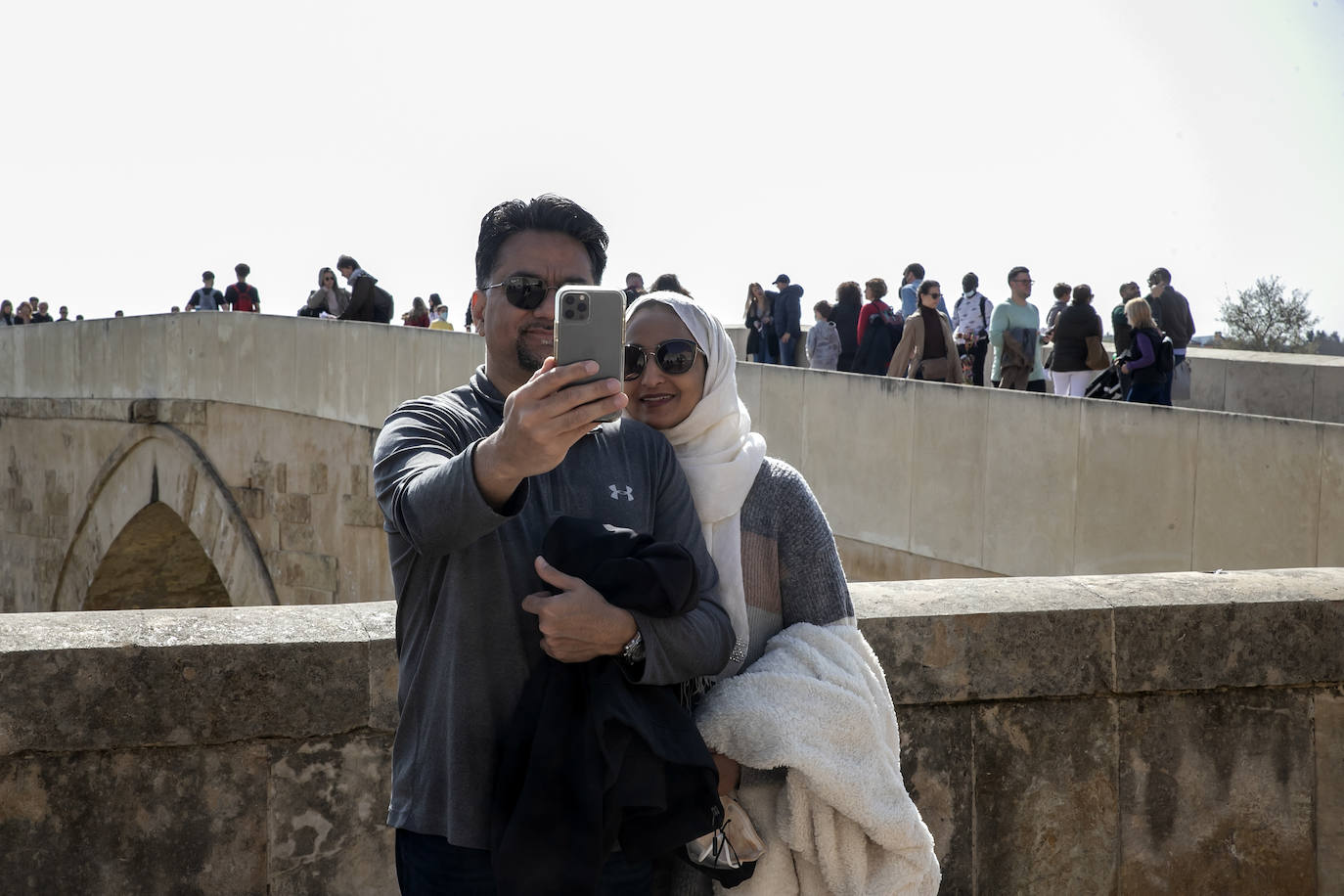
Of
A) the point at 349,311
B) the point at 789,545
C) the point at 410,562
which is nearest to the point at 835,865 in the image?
the point at 789,545

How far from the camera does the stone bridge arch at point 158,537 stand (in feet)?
55.7

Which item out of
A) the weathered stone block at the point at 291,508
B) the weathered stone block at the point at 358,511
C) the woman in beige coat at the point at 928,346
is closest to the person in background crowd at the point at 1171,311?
A: the woman in beige coat at the point at 928,346

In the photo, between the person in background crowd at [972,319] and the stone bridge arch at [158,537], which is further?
the stone bridge arch at [158,537]

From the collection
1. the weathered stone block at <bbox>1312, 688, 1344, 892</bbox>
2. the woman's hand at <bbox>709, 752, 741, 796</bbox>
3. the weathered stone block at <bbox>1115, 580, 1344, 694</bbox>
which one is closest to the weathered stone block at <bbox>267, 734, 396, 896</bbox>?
the woman's hand at <bbox>709, 752, 741, 796</bbox>

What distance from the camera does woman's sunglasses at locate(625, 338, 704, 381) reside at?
218cm

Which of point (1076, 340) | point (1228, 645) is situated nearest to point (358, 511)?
point (1076, 340)

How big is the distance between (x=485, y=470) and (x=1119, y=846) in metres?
2.17

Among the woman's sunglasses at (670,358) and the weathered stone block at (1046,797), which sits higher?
the woman's sunglasses at (670,358)

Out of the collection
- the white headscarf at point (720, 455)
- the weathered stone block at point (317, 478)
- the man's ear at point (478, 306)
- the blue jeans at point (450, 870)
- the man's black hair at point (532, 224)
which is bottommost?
the weathered stone block at point (317, 478)

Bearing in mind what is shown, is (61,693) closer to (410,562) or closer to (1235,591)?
(410,562)

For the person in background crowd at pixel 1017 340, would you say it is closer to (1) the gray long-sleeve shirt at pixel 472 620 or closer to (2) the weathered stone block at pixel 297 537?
(2) the weathered stone block at pixel 297 537

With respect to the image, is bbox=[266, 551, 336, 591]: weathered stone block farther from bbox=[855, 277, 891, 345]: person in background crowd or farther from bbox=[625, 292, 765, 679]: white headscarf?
bbox=[625, 292, 765, 679]: white headscarf

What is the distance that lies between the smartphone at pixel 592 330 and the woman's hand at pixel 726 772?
2.04 feet

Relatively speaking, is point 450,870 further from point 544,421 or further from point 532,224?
point 532,224
